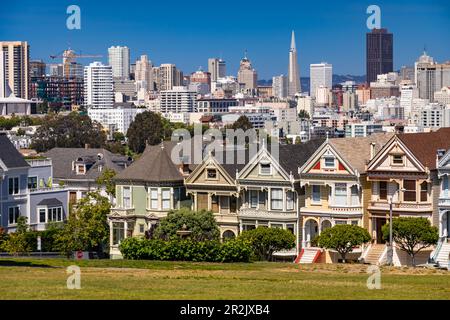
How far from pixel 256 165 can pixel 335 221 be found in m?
4.37

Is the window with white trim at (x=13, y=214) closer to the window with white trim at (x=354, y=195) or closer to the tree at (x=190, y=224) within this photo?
the tree at (x=190, y=224)

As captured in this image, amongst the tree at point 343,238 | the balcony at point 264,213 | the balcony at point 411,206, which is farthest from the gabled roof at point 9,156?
the balcony at point 411,206

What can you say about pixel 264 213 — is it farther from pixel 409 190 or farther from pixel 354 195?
pixel 409 190

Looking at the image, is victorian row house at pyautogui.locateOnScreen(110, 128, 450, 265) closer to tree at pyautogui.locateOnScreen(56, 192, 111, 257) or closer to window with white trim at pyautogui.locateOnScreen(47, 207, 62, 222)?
tree at pyautogui.locateOnScreen(56, 192, 111, 257)

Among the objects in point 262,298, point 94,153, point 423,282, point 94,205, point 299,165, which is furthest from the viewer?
point 94,153

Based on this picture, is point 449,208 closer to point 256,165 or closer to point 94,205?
point 256,165

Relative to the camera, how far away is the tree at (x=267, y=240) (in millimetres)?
57375

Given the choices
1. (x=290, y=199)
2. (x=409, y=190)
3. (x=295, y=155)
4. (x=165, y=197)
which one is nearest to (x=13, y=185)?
(x=165, y=197)

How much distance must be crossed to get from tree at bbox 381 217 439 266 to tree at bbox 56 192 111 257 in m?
14.9

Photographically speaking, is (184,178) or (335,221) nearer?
(335,221)

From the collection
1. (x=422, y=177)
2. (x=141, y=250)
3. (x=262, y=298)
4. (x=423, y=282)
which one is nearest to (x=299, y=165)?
(x=422, y=177)

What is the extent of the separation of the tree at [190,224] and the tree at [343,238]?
179 inches

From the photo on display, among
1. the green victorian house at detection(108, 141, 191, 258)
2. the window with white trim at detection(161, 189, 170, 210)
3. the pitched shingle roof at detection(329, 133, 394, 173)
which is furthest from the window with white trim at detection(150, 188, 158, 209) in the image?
the pitched shingle roof at detection(329, 133, 394, 173)

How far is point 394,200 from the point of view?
188ft
